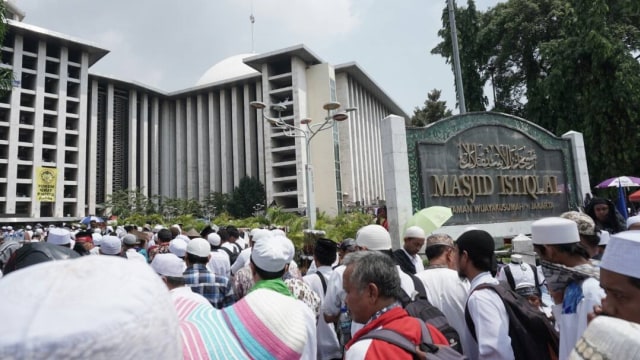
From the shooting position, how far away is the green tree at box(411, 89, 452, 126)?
102 feet

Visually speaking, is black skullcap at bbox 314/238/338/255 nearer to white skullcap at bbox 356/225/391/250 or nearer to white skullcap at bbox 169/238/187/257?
white skullcap at bbox 356/225/391/250

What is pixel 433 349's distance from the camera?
5.08 feet

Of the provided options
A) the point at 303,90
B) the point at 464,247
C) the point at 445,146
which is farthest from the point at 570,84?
the point at 303,90

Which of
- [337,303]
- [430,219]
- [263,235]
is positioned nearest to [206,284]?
[263,235]

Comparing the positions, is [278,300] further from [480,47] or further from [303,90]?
[303,90]

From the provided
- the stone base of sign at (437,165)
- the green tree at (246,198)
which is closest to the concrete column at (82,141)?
the green tree at (246,198)

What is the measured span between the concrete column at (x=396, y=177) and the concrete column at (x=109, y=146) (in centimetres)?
4115

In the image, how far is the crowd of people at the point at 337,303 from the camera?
686 mm

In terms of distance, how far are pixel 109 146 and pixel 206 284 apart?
1825 inches

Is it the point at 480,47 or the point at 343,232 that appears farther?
the point at 480,47

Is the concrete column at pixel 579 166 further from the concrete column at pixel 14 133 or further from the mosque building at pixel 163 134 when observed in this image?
the concrete column at pixel 14 133

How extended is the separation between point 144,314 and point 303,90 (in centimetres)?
4309

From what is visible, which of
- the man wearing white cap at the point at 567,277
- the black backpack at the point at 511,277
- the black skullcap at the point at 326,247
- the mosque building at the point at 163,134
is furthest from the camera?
the mosque building at the point at 163,134

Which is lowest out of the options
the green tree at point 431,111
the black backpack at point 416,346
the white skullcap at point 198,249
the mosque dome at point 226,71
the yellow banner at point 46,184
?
the black backpack at point 416,346
